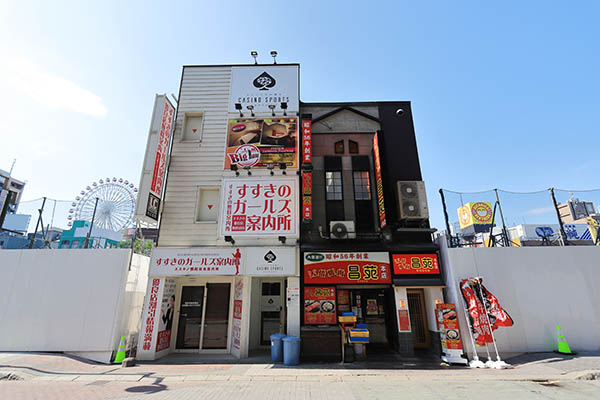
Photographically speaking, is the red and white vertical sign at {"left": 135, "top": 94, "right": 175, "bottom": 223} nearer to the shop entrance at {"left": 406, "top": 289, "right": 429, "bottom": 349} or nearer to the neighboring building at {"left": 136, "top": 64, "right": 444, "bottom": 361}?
the neighboring building at {"left": 136, "top": 64, "right": 444, "bottom": 361}

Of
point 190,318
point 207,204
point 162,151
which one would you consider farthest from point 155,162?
point 190,318

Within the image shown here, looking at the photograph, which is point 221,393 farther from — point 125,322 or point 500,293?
point 500,293

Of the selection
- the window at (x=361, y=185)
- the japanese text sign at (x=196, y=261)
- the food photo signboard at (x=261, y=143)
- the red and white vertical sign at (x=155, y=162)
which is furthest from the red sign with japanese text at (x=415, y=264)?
the red and white vertical sign at (x=155, y=162)

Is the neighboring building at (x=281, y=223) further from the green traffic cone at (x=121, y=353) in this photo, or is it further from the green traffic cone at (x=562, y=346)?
the green traffic cone at (x=562, y=346)

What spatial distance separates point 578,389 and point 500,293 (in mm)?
3843

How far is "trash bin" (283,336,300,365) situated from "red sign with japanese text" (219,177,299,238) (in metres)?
3.92

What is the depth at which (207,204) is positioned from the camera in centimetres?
1167

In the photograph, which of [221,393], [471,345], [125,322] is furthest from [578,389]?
[125,322]

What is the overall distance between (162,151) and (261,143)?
4308 millimetres

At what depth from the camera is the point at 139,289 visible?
10672 mm

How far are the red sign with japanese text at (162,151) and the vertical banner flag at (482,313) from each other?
12.8 m

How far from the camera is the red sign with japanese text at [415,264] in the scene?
1016 centimetres

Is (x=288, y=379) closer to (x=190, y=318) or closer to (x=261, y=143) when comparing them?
(x=190, y=318)

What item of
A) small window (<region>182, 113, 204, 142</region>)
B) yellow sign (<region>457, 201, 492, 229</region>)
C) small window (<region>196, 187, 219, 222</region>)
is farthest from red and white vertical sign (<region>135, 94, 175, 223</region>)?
yellow sign (<region>457, 201, 492, 229</region>)
